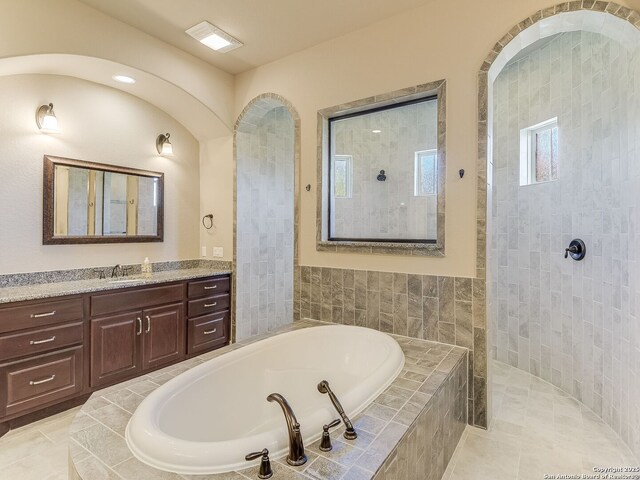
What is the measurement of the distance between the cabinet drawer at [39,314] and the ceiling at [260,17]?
214 centimetres

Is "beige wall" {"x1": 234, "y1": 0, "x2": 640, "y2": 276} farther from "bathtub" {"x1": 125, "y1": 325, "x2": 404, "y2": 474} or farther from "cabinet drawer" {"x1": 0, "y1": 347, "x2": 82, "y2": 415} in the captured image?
"cabinet drawer" {"x1": 0, "y1": 347, "x2": 82, "y2": 415}

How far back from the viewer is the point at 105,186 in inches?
120

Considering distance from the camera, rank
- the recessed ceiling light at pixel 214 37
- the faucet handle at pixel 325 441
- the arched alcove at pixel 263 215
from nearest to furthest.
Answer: the faucet handle at pixel 325 441, the recessed ceiling light at pixel 214 37, the arched alcove at pixel 263 215

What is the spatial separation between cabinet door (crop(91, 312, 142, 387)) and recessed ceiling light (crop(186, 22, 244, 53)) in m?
2.33

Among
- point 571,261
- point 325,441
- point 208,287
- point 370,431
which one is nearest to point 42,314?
point 208,287

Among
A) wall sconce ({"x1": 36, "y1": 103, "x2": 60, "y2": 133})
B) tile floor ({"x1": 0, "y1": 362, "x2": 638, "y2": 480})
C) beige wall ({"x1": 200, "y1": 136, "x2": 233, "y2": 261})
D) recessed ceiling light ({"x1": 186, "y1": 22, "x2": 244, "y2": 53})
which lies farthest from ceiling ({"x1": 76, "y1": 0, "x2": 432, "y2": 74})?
tile floor ({"x1": 0, "y1": 362, "x2": 638, "y2": 480})

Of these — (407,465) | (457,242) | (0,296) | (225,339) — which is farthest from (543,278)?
(0,296)

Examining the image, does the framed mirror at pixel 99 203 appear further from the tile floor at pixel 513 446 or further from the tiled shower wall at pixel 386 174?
the tiled shower wall at pixel 386 174

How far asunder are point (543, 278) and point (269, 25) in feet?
10.3

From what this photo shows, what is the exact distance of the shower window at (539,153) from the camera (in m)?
2.99

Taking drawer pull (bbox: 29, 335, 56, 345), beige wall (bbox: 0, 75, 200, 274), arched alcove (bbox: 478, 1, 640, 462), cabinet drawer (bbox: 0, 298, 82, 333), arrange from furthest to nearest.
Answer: beige wall (bbox: 0, 75, 200, 274) < drawer pull (bbox: 29, 335, 56, 345) < cabinet drawer (bbox: 0, 298, 82, 333) < arched alcove (bbox: 478, 1, 640, 462)

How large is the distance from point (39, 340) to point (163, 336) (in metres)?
0.90

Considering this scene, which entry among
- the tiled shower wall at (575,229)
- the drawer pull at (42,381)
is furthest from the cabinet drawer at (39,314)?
the tiled shower wall at (575,229)

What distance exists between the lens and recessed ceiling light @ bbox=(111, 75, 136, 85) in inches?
113
